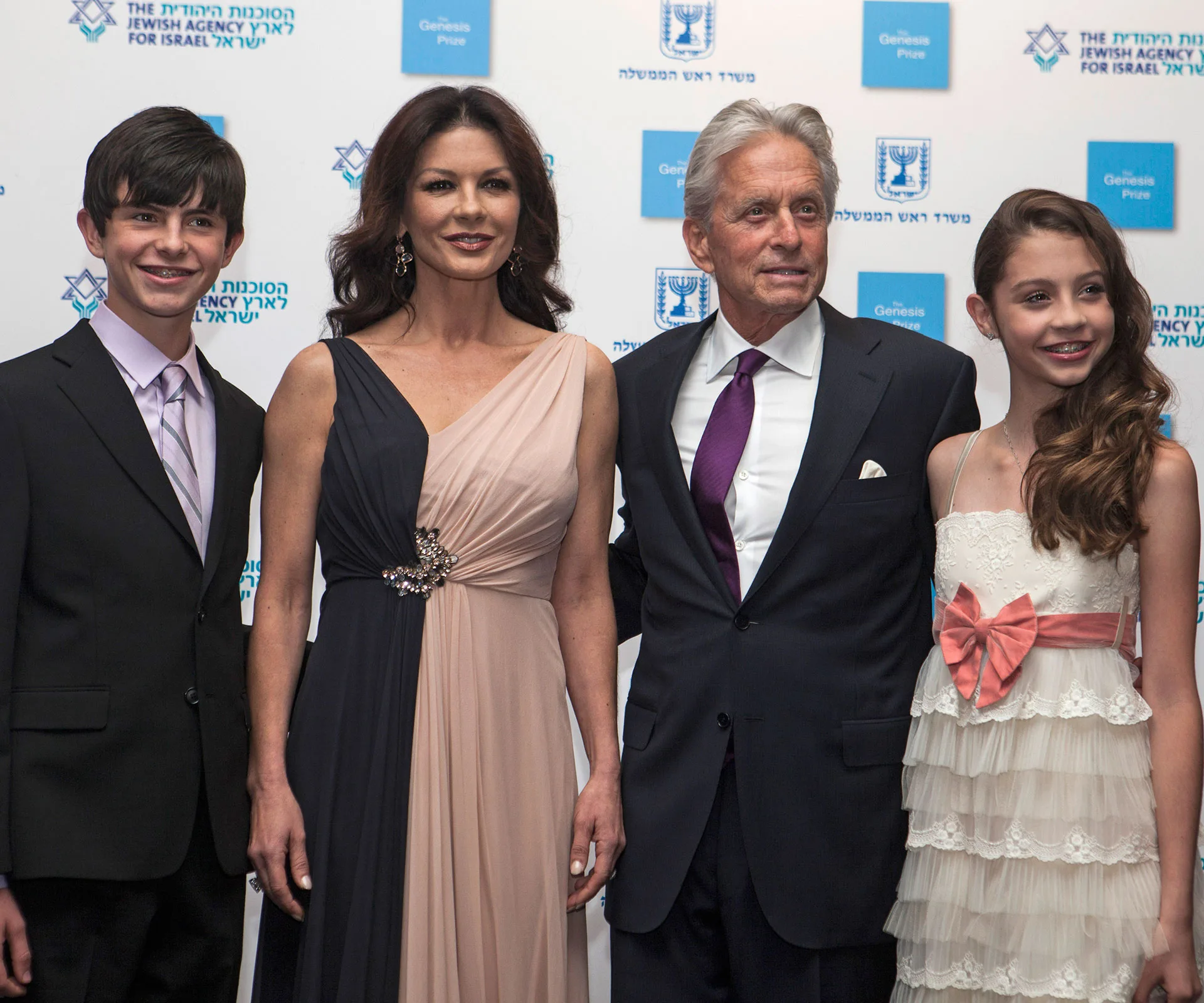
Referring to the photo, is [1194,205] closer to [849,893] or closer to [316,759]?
[849,893]

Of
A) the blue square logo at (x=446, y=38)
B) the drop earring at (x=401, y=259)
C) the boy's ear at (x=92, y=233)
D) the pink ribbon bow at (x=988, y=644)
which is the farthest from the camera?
the blue square logo at (x=446, y=38)

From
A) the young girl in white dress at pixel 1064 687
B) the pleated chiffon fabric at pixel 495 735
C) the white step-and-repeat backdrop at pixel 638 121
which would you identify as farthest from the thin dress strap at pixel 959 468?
the white step-and-repeat backdrop at pixel 638 121

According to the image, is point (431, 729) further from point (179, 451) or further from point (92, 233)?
point (92, 233)

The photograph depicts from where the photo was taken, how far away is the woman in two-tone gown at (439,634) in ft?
7.04

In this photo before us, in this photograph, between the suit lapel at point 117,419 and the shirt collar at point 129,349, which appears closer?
the suit lapel at point 117,419

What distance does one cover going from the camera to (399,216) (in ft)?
8.02

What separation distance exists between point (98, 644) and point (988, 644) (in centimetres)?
144

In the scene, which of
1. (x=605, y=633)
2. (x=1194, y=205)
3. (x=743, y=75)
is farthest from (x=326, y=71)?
(x=1194, y=205)

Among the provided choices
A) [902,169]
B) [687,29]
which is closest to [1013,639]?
[902,169]

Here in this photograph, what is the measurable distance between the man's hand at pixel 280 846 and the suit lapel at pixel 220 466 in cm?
37

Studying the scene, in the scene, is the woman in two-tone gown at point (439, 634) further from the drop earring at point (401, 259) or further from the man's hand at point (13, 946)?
the man's hand at point (13, 946)

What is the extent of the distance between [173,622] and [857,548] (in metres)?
1.16

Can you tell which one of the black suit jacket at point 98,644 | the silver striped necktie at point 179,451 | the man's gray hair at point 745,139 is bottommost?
the black suit jacket at point 98,644

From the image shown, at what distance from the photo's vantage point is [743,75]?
3561mm
